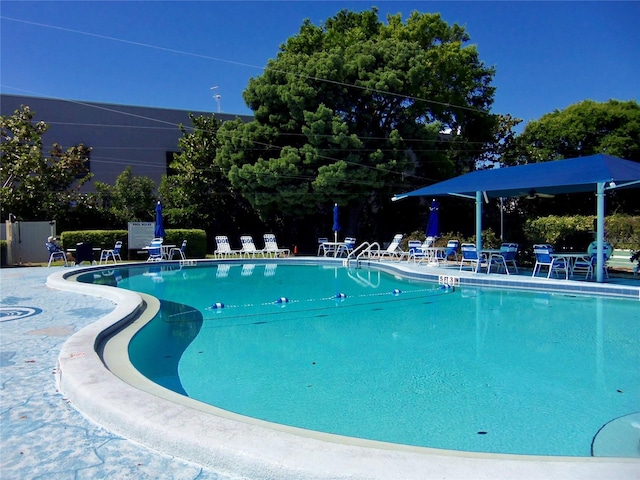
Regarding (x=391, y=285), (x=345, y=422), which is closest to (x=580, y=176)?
(x=391, y=285)

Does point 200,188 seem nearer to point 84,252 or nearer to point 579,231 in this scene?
point 84,252

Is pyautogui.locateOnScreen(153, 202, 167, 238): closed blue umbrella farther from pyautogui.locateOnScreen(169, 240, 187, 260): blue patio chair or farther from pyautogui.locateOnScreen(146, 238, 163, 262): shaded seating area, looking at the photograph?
pyautogui.locateOnScreen(169, 240, 187, 260): blue patio chair

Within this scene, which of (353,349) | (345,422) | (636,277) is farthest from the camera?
(636,277)

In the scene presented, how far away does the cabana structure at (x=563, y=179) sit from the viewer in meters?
10.5

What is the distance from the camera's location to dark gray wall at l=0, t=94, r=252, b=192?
2405cm

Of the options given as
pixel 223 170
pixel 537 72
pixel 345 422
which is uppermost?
pixel 537 72

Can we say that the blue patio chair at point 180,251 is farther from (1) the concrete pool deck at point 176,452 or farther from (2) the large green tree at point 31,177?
(1) the concrete pool deck at point 176,452

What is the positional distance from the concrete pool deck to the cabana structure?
945 cm

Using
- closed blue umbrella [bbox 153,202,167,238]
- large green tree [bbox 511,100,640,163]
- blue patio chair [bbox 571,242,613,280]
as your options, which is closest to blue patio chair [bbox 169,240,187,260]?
closed blue umbrella [bbox 153,202,167,238]

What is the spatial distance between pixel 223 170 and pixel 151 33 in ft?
27.5

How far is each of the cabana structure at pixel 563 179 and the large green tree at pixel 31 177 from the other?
1415 cm

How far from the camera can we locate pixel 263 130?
2038cm

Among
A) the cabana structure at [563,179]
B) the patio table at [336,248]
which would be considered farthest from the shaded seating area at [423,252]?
the patio table at [336,248]

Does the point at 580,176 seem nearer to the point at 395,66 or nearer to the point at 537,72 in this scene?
the point at 537,72
